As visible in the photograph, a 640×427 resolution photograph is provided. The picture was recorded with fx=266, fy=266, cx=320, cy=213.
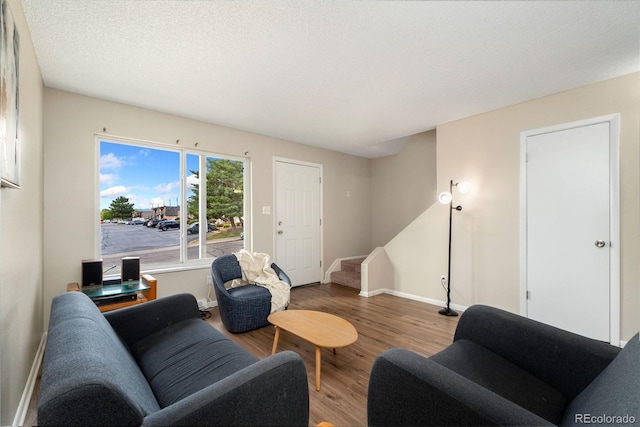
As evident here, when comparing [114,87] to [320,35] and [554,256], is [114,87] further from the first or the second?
[554,256]

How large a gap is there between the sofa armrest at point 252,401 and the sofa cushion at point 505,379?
827 mm

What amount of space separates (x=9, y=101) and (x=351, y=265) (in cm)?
446

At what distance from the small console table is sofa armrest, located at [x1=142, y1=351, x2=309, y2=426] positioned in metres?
2.05

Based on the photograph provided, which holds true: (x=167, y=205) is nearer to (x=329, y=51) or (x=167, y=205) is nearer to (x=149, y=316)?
(x=149, y=316)

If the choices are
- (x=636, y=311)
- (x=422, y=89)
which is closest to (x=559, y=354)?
(x=636, y=311)

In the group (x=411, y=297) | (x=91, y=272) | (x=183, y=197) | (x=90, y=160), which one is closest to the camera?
(x=91, y=272)

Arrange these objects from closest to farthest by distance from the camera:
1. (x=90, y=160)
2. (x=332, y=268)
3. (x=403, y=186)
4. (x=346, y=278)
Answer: (x=90, y=160) < (x=346, y=278) < (x=332, y=268) < (x=403, y=186)

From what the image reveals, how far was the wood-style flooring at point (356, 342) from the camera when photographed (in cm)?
173

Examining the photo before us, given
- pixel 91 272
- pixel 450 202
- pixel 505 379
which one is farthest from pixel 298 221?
pixel 505 379

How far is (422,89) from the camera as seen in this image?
8.66 feet

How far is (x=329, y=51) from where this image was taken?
2031 millimetres

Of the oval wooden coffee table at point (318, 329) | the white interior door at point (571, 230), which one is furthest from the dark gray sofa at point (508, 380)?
the white interior door at point (571, 230)

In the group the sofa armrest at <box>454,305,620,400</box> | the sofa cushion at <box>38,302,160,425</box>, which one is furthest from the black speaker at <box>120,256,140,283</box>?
the sofa armrest at <box>454,305,620,400</box>

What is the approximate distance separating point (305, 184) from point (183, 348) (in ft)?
11.3
